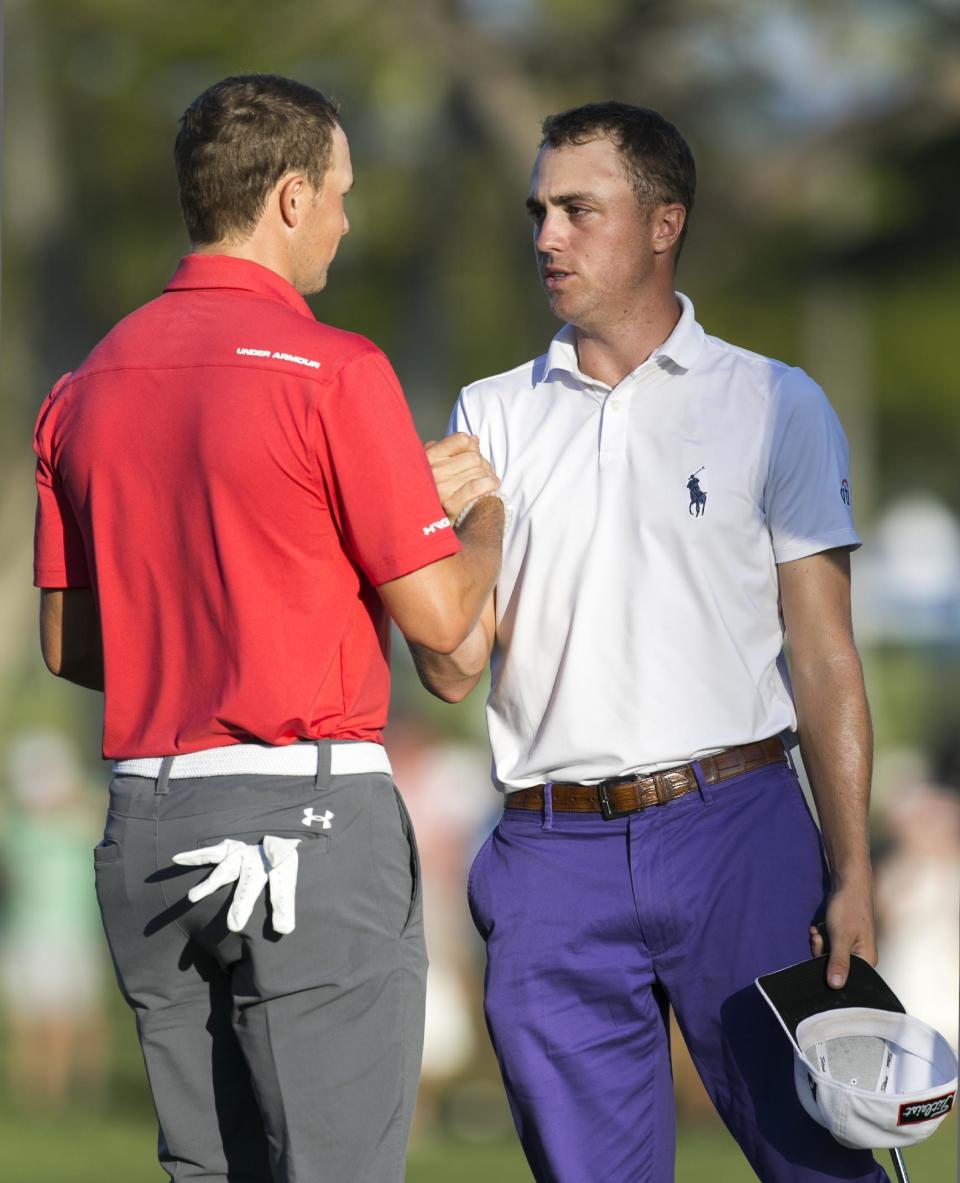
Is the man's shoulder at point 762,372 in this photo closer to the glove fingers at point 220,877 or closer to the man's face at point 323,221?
the man's face at point 323,221

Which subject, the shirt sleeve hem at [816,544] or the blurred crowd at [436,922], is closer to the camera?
the shirt sleeve hem at [816,544]

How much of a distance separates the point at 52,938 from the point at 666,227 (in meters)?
11.2

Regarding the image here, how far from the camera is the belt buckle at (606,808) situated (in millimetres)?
3623

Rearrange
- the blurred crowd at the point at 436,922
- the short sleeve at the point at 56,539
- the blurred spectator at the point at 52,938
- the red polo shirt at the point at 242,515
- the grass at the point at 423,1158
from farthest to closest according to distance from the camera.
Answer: the blurred spectator at the point at 52,938 → the blurred crowd at the point at 436,922 → the grass at the point at 423,1158 → the short sleeve at the point at 56,539 → the red polo shirt at the point at 242,515

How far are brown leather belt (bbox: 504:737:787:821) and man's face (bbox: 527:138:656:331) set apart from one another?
905 mm

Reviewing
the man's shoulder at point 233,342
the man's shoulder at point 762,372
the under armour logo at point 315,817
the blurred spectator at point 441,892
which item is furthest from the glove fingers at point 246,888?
the blurred spectator at point 441,892

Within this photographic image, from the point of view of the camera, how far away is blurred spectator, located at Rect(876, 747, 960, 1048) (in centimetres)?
1059

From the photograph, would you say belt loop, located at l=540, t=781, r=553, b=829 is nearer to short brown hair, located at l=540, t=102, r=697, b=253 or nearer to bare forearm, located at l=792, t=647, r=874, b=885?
bare forearm, located at l=792, t=647, r=874, b=885

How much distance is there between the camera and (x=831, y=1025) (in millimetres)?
3441

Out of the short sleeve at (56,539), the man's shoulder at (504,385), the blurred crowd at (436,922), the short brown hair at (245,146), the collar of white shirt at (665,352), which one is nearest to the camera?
the short brown hair at (245,146)

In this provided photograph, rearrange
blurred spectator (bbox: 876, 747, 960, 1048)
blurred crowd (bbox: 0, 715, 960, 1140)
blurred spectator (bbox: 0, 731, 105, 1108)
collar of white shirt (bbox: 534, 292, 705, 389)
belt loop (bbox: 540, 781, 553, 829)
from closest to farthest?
belt loop (bbox: 540, 781, 553, 829) → collar of white shirt (bbox: 534, 292, 705, 389) → blurred spectator (bbox: 876, 747, 960, 1048) → blurred crowd (bbox: 0, 715, 960, 1140) → blurred spectator (bbox: 0, 731, 105, 1108)

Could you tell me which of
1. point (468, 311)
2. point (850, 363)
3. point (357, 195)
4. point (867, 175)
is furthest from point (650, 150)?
point (850, 363)

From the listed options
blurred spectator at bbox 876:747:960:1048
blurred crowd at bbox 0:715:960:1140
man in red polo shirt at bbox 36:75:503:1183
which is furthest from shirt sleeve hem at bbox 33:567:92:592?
blurred spectator at bbox 876:747:960:1048

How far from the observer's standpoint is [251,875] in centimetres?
298
